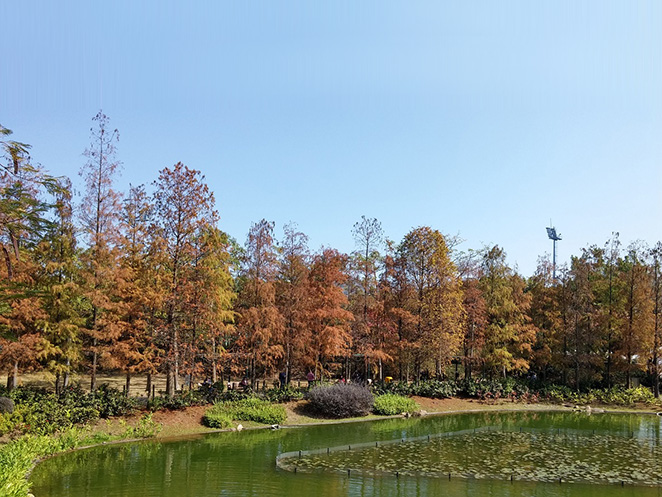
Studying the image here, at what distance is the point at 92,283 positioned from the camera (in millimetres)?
20531

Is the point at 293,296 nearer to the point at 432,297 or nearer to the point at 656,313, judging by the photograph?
the point at 432,297

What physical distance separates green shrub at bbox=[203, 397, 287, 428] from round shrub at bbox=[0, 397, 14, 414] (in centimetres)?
705

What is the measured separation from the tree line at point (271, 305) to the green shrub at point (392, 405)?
2642 mm

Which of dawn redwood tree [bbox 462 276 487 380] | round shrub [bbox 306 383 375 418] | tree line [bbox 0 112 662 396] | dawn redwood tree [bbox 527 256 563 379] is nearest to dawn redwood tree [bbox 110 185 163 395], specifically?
tree line [bbox 0 112 662 396]

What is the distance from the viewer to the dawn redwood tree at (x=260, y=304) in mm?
25470

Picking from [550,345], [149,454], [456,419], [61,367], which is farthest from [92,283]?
[550,345]

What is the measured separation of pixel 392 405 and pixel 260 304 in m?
8.14

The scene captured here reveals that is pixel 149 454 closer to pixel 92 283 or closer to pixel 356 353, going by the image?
pixel 92 283

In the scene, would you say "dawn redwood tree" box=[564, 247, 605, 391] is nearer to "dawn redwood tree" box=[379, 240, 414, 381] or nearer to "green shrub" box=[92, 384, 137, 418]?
"dawn redwood tree" box=[379, 240, 414, 381]

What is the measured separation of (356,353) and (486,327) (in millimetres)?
9474

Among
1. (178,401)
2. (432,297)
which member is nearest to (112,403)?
(178,401)

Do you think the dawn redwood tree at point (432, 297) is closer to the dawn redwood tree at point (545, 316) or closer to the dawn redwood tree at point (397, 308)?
the dawn redwood tree at point (397, 308)

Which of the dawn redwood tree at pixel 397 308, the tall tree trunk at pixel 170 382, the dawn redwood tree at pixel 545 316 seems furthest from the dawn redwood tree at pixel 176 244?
the dawn redwood tree at pixel 545 316

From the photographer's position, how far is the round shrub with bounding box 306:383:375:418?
950 inches
